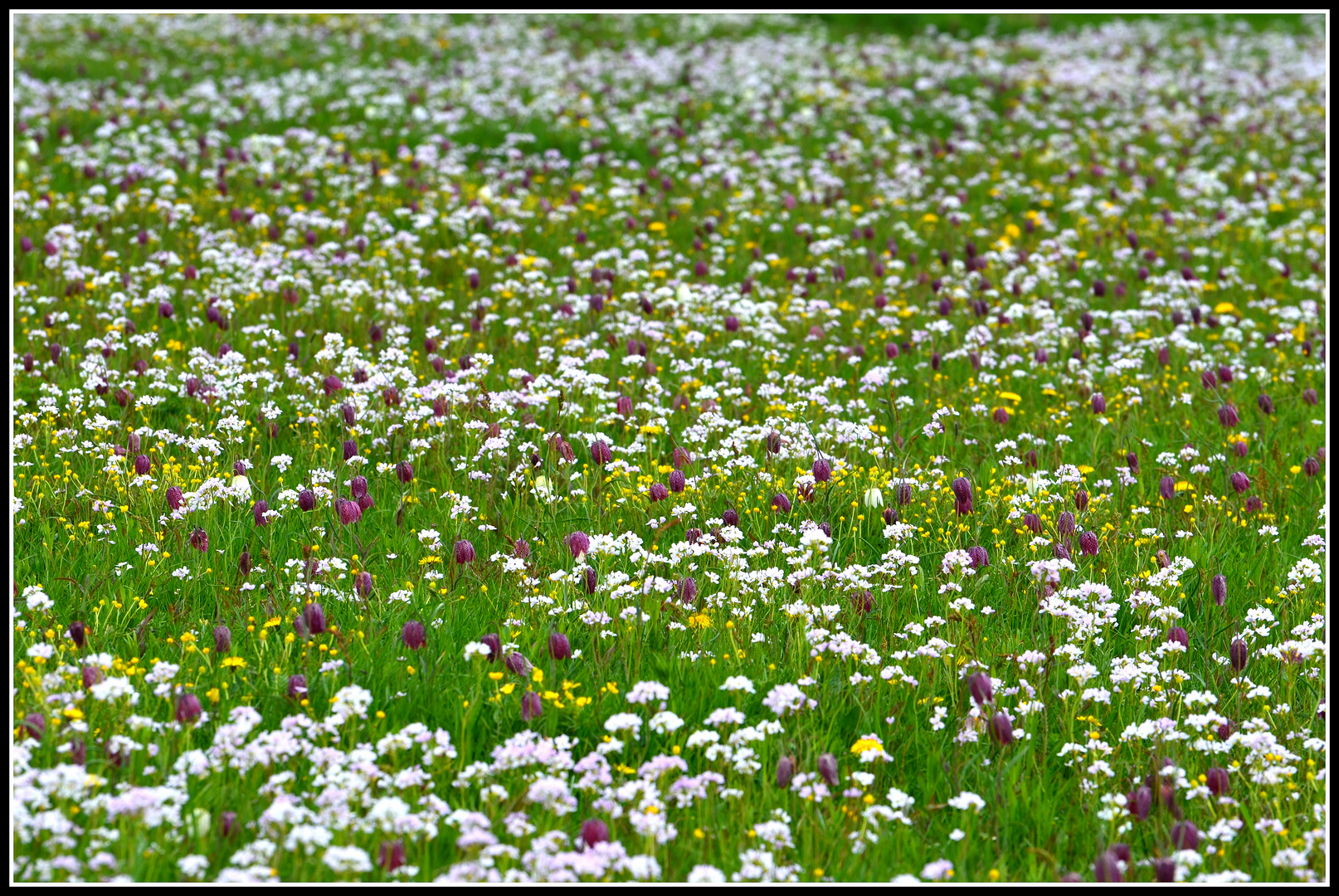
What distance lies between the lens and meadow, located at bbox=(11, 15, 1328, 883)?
439cm

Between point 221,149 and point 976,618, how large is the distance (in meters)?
12.5

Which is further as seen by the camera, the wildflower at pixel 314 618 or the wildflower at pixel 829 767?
the wildflower at pixel 314 618

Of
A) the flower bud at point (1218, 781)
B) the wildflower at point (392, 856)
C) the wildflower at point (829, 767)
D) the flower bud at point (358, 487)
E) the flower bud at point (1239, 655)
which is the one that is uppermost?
the flower bud at point (358, 487)

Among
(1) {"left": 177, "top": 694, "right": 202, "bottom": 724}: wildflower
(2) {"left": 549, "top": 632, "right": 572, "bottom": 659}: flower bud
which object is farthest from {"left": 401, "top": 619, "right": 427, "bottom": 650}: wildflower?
(1) {"left": 177, "top": 694, "right": 202, "bottom": 724}: wildflower

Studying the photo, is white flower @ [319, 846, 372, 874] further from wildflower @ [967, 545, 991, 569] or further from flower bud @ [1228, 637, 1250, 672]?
flower bud @ [1228, 637, 1250, 672]

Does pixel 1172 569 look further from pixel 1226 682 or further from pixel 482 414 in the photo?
pixel 482 414

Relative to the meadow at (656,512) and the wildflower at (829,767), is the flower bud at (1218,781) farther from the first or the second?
the wildflower at (829,767)

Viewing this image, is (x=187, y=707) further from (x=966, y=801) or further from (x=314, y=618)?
(x=966, y=801)

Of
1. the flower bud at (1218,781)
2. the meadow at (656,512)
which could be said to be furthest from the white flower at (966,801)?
the flower bud at (1218,781)

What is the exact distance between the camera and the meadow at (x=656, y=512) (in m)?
4.39

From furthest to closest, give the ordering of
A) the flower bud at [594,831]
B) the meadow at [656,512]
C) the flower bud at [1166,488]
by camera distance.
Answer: the flower bud at [1166,488] → the meadow at [656,512] → the flower bud at [594,831]

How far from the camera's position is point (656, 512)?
700cm

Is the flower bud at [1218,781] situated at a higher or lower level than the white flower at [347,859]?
lower

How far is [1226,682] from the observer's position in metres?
5.47
